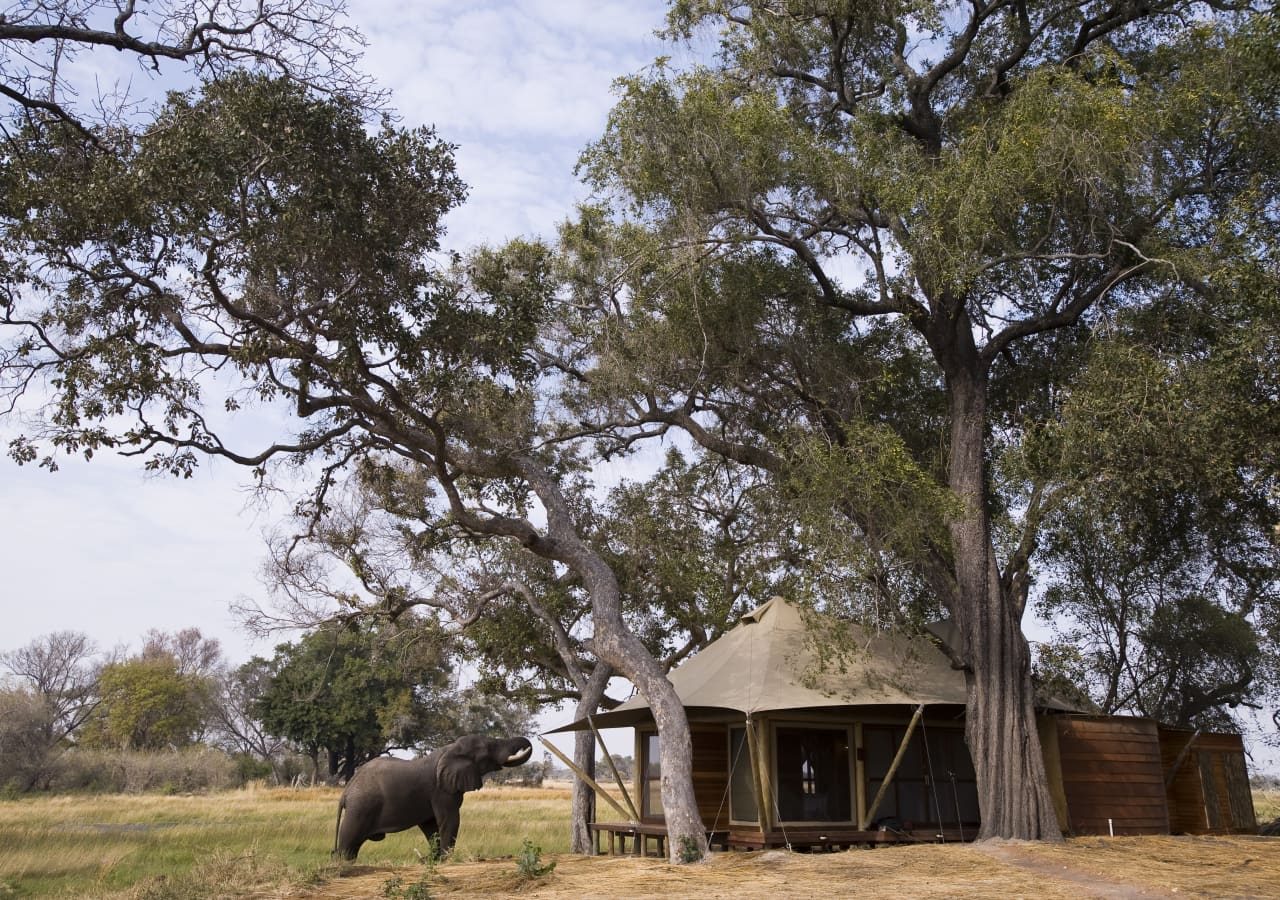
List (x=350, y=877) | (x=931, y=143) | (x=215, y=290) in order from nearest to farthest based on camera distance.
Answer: (x=215, y=290), (x=350, y=877), (x=931, y=143)

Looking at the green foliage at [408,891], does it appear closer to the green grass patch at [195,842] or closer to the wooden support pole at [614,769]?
the green grass patch at [195,842]

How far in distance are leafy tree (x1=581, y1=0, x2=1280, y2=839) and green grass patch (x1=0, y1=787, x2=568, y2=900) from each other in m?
7.47

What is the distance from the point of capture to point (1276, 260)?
37.3ft

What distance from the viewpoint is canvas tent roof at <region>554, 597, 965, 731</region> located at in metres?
13.6

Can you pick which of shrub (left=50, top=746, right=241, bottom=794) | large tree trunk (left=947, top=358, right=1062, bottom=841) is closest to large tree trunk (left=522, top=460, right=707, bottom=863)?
large tree trunk (left=947, top=358, right=1062, bottom=841)

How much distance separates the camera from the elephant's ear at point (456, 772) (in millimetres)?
14172

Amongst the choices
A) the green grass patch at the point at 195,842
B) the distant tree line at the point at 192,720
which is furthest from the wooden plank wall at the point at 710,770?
the distant tree line at the point at 192,720

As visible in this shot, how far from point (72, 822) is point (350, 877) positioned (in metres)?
16.4

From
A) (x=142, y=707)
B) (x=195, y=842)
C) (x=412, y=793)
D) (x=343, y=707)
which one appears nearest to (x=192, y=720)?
(x=142, y=707)

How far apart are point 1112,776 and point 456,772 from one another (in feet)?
32.5

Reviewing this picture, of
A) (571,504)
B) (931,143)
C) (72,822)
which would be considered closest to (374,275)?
(571,504)

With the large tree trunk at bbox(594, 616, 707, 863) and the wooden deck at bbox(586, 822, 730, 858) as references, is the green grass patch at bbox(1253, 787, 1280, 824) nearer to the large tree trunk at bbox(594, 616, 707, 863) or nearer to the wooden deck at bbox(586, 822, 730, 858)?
the wooden deck at bbox(586, 822, 730, 858)

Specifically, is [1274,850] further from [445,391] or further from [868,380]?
[445,391]

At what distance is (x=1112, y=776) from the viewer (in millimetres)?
15016
